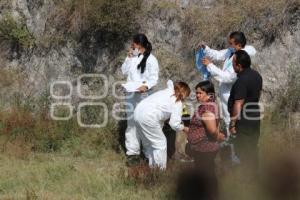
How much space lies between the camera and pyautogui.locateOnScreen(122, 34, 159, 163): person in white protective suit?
7469 millimetres

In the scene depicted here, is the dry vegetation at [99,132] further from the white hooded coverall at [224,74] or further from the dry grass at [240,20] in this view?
the white hooded coverall at [224,74]

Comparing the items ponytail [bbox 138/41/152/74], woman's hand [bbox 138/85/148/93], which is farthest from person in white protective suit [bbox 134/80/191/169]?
ponytail [bbox 138/41/152/74]

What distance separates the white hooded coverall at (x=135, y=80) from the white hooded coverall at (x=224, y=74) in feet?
2.65

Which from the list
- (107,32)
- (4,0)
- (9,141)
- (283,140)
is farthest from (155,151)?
(4,0)

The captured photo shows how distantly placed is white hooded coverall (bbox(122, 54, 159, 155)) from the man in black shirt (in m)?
1.47

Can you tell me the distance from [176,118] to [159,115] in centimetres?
33

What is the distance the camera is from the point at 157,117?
692 centimetres

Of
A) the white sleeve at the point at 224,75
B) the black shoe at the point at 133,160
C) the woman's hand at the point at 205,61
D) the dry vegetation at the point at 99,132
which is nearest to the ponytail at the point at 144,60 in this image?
the woman's hand at the point at 205,61

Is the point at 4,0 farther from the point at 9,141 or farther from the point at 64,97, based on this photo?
the point at 9,141

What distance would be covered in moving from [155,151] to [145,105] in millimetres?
644

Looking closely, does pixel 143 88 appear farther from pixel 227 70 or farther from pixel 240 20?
pixel 240 20

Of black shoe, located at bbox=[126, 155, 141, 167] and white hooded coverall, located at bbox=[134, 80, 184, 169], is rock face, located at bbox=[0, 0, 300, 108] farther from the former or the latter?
white hooded coverall, located at bbox=[134, 80, 184, 169]

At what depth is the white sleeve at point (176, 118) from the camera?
6625 mm

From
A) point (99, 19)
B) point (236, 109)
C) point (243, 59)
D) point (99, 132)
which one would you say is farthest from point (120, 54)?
point (236, 109)
